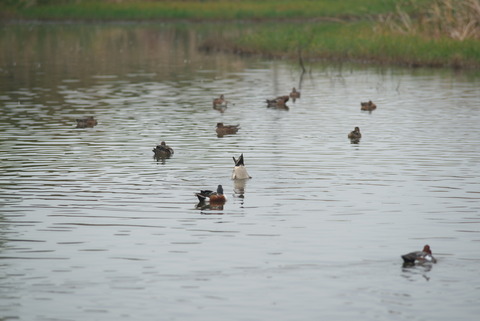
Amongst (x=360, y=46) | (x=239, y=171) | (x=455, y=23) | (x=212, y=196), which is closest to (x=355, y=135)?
(x=239, y=171)

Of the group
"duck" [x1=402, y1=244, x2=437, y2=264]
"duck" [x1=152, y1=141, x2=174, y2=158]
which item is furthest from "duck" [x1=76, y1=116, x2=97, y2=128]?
"duck" [x1=402, y1=244, x2=437, y2=264]

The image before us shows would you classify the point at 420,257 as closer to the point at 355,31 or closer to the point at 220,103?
the point at 220,103

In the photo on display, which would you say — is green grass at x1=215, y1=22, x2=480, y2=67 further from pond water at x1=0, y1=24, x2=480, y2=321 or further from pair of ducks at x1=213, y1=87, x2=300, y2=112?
pair of ducks at x1=213, y1=87, x2=300, y2=112

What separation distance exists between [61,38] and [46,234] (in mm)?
71439

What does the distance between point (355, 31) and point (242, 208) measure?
145 feet

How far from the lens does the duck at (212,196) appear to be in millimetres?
22231

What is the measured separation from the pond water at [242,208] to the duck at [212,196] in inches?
10.8

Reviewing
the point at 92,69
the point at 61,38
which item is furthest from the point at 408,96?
the point at 61,38

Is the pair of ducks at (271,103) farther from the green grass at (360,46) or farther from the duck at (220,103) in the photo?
the green grass at (360,46)

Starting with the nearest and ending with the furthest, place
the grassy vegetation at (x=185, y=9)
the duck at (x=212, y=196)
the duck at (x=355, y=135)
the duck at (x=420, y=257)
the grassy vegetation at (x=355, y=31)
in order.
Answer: the duck at (x=420, y=257)
the duck at (x=212, y=196)
the duck at (x=355, y=135)
the grassy vegetation at (x=355, y=31)
the grassy vegetation at (x=185, y=9)

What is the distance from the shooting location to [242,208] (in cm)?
2233

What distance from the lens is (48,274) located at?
17.2m

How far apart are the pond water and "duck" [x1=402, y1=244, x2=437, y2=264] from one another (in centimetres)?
18

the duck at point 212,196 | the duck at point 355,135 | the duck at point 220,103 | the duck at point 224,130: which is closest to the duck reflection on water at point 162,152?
the duck at point 224,130
